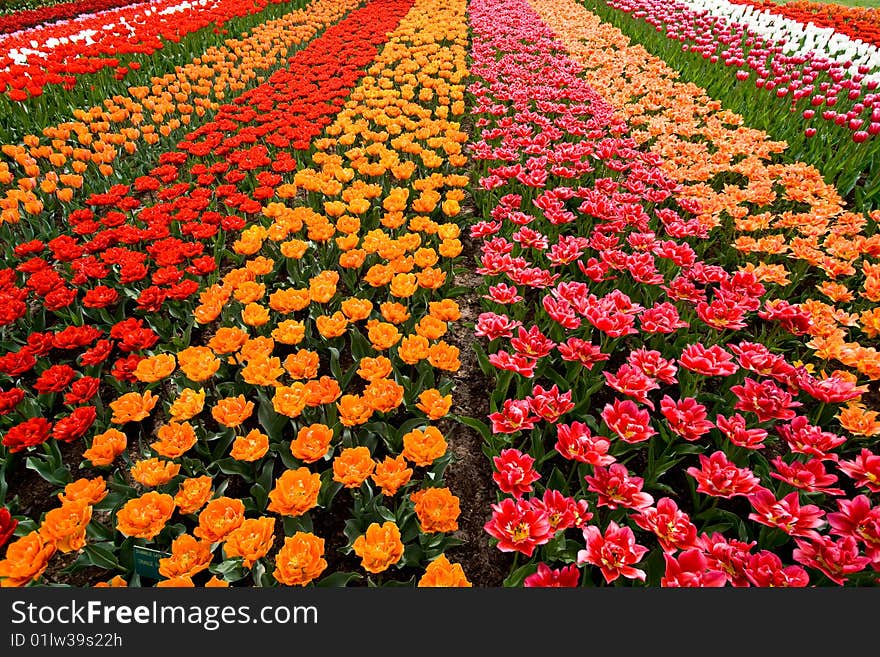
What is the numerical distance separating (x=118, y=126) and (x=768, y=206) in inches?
349

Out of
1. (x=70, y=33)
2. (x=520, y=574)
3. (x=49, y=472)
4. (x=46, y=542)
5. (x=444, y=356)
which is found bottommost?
(x=520, y=574)

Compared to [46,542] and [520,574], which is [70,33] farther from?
[520,574]

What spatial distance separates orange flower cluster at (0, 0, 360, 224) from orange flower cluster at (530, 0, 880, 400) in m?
6.40

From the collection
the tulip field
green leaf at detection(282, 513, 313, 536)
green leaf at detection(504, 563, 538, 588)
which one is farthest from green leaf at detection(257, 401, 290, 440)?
green leaf at detection(504, 563, 538, 588)

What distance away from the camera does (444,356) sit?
2812 mm

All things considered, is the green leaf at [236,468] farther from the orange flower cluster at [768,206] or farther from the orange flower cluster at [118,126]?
the orange flower cluster at [118,126]

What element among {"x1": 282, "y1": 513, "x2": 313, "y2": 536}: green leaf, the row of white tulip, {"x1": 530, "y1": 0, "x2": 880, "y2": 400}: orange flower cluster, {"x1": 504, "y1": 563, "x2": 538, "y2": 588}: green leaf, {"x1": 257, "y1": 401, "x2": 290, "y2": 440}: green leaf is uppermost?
the row of white tulip

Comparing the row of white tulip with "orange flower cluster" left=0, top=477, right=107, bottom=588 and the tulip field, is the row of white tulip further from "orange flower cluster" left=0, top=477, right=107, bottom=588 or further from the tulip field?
"orange flower cluster" left=0, top=477, right=107, bottom=588

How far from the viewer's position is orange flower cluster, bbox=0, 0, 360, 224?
15.9ft

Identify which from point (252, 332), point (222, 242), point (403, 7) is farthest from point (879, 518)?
point (403, 7)

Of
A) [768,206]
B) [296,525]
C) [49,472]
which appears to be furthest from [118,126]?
[768,206]

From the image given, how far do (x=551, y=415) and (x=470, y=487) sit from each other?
Answer: 841mm

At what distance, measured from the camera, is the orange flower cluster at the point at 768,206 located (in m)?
3.29

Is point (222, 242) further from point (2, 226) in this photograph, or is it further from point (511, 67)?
point (511, 67)
